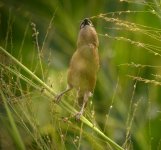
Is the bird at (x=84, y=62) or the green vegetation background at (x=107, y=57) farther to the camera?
the green vegetation background at (x=107, y=57)

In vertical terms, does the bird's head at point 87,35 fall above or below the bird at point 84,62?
above

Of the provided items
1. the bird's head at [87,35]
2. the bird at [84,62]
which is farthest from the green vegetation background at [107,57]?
the bird's head at [87,35]

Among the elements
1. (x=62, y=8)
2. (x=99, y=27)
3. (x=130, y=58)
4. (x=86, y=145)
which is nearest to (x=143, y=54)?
(x=130, y=58)

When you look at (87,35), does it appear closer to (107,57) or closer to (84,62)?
(84,62)

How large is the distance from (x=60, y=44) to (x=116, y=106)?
47 cm

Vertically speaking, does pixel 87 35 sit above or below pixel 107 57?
above

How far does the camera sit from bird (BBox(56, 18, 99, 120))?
109 inches

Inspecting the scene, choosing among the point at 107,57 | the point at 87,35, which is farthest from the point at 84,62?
the point at 107,57

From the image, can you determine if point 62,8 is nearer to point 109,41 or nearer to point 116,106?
point 109,41

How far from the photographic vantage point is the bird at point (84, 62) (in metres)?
2.77

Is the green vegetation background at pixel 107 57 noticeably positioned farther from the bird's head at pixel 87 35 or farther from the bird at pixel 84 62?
the bird's head at pixel 87 35

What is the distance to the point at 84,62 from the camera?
2.79 meters

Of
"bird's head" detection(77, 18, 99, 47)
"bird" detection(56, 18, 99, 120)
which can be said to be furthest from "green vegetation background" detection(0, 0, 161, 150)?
"bird's head" detection(77, 18, 99, 47)

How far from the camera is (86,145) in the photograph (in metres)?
2.82
